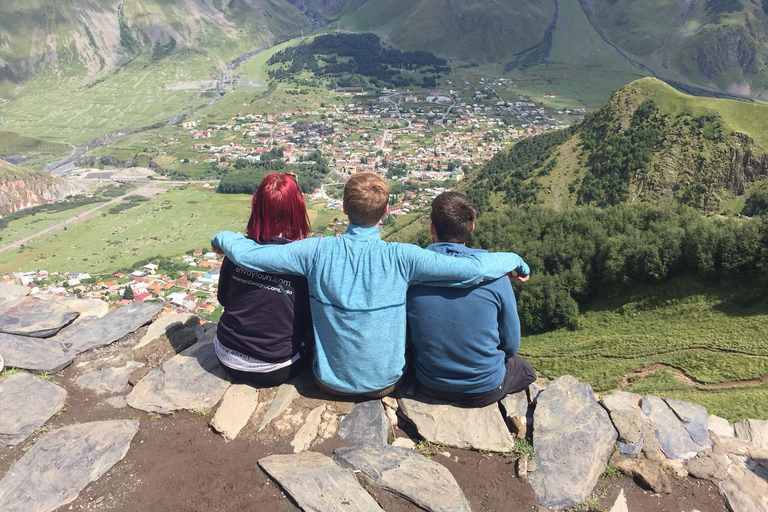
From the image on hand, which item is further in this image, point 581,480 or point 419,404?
point 419,404

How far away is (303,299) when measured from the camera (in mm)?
5672

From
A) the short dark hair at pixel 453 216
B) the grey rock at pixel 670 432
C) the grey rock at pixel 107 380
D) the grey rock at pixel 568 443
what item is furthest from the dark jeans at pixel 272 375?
the grey rock at pixel 670 432

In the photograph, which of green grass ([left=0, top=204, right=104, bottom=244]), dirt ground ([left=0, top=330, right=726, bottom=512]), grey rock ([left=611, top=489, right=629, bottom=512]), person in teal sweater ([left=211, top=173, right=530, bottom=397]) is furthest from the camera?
green grass ([left=0, top=204, right=104, bottom=244])

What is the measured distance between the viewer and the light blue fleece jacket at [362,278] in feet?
16.5

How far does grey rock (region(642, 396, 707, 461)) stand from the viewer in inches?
221

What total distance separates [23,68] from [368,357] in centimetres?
24351

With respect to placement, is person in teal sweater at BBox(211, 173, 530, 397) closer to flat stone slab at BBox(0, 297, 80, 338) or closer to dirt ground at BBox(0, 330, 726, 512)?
dirt ground at BBox(0, 330, 726, 512)

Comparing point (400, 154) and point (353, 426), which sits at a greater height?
point (353, 426)

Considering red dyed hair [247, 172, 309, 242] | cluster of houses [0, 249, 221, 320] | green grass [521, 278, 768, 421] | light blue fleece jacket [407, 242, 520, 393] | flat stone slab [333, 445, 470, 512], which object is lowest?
cluster of houses [0, 249, 221, 320]

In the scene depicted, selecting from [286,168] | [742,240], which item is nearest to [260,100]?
[286,168]

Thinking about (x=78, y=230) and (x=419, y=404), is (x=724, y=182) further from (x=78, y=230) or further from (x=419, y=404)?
(x=78, y=230)

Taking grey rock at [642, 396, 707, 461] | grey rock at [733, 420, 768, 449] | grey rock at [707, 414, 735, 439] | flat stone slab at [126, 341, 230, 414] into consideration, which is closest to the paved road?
flat stone slab at [126, 341, 230, 414]

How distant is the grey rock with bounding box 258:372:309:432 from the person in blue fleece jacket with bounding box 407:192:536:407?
1.68 metres

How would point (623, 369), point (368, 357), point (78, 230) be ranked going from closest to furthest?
1. point (368, 357)
2. point (623, 369)
3. point (78, 230)
